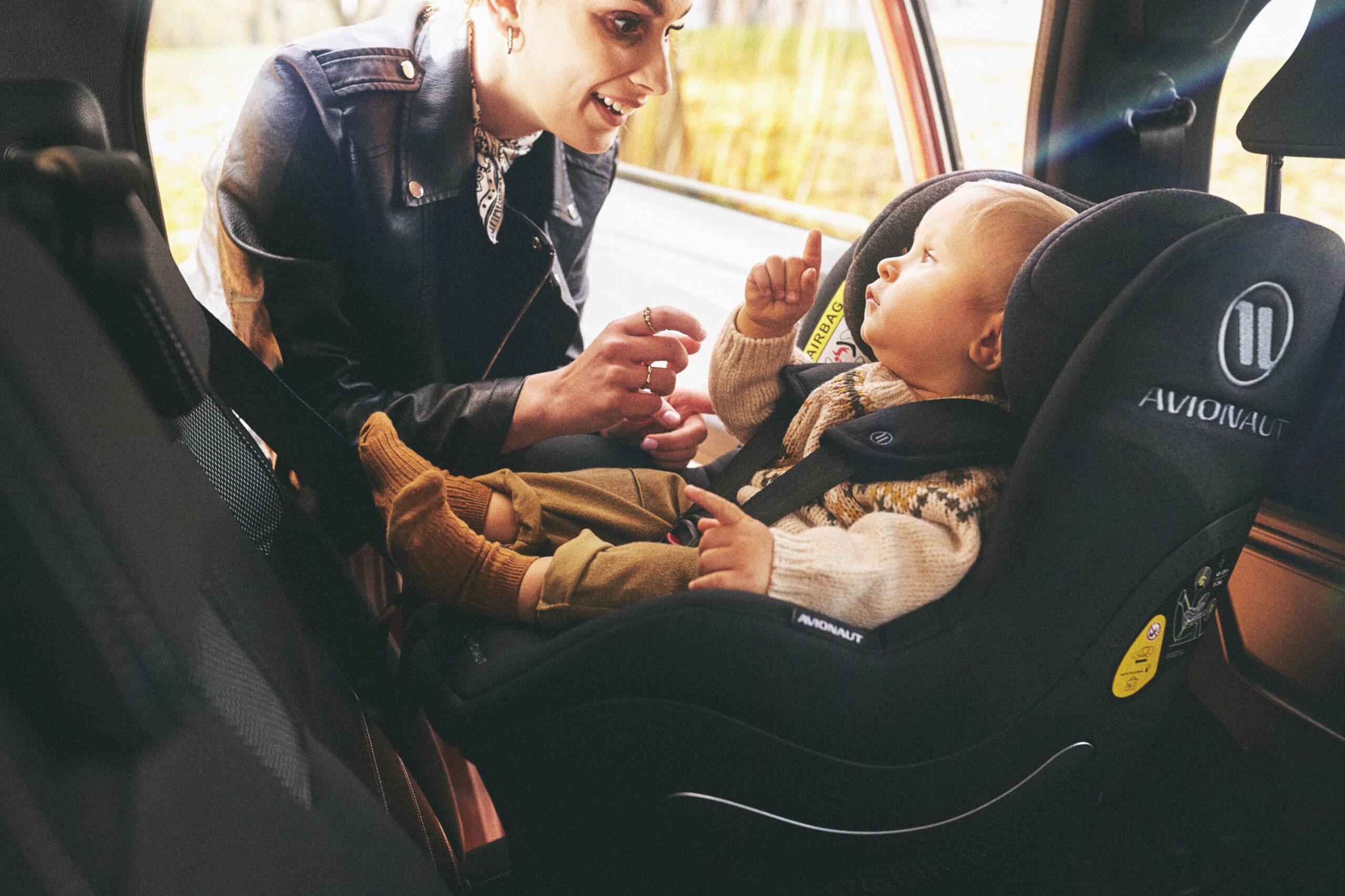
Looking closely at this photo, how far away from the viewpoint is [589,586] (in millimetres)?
880

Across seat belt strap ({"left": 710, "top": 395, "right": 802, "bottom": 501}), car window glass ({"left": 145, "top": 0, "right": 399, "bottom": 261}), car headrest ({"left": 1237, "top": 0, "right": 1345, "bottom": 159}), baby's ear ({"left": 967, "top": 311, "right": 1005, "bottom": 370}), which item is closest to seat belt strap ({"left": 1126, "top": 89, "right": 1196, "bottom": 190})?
car headrest ({"left": 1237, "top": 0, "right": 1345, "bottom": 159})

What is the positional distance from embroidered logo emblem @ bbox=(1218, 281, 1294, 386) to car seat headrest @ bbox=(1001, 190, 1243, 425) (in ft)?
0.25

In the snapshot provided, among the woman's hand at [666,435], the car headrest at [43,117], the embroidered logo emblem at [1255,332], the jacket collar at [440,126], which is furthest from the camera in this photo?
the woman's hand at [666,435]

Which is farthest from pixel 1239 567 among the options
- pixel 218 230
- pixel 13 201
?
pixel 218 230

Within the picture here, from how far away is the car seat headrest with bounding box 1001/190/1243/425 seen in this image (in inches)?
30.1

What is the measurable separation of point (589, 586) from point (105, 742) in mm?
489

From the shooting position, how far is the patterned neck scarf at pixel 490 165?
1238mm

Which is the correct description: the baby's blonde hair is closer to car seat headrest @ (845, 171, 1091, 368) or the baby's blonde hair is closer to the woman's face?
car seat headrest @ (845, 171, 1091, 368)

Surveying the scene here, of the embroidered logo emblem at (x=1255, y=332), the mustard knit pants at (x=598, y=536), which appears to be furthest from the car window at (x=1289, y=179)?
the mustard knit pants at (x=598, y=536)

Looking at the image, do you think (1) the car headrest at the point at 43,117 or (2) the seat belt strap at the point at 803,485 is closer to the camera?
(1) the car headrest at the point at 43,117

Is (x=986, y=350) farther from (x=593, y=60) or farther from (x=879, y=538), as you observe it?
(x=593, y=60)

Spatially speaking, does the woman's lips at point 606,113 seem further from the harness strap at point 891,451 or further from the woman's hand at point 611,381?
the harness strap at point 891,451

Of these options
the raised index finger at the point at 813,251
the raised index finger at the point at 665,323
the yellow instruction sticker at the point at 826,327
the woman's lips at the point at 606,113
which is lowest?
the yellow instruction sticker at the point at 826,327

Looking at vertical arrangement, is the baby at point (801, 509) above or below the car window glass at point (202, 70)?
below
